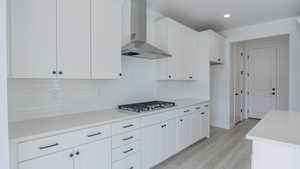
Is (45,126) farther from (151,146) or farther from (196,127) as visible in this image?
(196,127)

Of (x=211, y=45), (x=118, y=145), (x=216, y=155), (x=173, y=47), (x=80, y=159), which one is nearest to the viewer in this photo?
(x=80, y=159)

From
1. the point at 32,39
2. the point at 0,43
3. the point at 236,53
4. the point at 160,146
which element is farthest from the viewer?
the point at 236,53

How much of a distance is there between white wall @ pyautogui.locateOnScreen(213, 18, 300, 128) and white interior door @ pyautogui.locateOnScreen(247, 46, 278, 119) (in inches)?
73.6

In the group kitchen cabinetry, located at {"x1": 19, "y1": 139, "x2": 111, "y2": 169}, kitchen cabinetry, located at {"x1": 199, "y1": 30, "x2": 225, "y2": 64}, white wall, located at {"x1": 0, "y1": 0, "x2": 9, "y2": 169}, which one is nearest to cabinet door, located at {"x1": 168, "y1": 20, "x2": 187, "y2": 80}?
kitchen cabinetry, located at {"x1": 199, "y1": 30, "x2": 225, "y2": 64}

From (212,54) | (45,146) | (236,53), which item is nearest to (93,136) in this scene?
(45,146)

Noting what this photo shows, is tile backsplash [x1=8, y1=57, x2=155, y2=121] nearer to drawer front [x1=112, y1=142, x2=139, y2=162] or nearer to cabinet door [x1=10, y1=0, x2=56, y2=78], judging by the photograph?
cabinet door [x1=10, y1=0, x2=56, y2=78]

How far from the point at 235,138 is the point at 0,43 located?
415 centimetres

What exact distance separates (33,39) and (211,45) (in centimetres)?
337

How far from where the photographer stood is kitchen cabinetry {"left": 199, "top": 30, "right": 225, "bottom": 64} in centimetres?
367

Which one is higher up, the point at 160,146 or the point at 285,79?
the point at 285,79

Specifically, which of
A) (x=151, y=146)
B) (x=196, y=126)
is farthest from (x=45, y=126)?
(x=196, y=126)

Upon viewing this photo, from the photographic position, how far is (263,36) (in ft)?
12.5

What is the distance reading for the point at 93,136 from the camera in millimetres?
1632

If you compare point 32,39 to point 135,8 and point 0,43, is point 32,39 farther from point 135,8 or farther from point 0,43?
point 135,8
